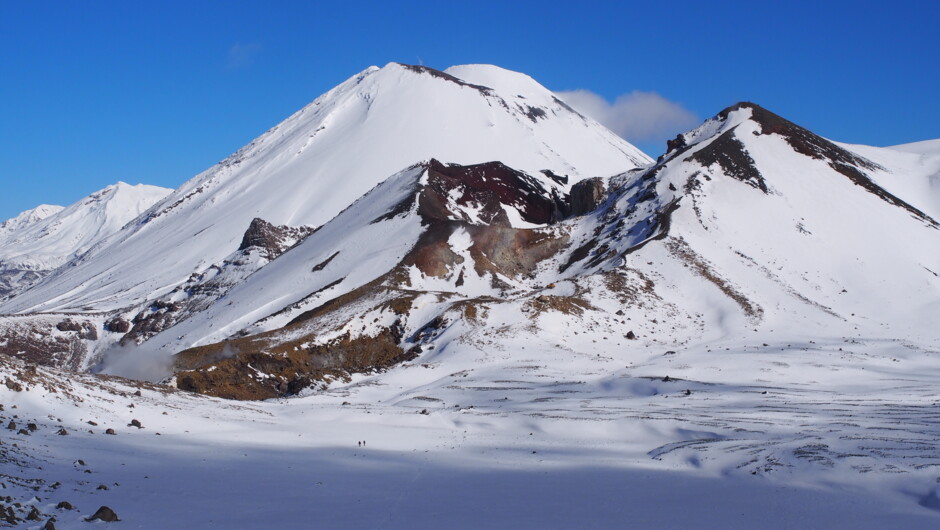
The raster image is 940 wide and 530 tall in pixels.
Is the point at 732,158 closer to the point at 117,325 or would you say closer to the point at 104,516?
the point at 117,325

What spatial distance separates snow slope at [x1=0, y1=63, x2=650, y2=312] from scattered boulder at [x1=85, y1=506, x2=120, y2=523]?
92.0m

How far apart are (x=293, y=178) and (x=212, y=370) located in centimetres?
9411

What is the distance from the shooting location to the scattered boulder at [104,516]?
39.7ft

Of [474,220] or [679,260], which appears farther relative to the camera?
[474,220]

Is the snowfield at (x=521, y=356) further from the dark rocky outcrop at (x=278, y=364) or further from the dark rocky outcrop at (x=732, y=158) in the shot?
the dark rocky outcrop at (x=732, y=158)

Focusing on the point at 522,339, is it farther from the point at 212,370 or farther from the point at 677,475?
the point at 677,475

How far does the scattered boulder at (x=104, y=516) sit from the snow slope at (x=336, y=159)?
92027 mm

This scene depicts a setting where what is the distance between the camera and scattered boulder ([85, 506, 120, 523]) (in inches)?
476

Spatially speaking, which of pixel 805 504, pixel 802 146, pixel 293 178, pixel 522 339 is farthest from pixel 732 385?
pixel 293 178

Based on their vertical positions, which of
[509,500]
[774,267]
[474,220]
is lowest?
[509,500]

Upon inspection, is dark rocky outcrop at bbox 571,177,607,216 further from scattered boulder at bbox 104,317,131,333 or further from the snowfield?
scattered boulder at bbox 104,317,131,333

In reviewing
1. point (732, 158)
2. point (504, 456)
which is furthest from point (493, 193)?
point (504, 456)

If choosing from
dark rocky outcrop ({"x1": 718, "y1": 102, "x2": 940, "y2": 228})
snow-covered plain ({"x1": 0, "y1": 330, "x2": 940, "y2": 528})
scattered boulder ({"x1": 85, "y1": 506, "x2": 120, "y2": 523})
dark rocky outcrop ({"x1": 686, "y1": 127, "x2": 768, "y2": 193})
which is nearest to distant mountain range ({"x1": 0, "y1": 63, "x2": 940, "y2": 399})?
dark rocky outcrop ({"x1": 686, "y1": 127, "x2": 768, "y2": 193})

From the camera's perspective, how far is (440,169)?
9106cm
